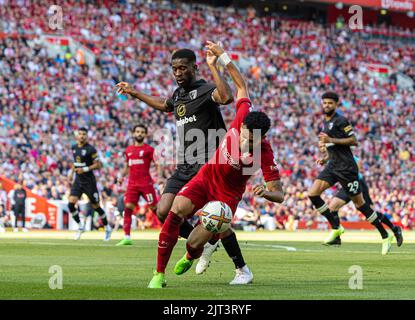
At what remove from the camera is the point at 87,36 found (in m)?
47.4

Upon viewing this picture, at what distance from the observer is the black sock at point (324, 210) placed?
20953 mm

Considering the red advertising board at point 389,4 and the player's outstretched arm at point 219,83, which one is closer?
the player's outstretched arm at point 219,83

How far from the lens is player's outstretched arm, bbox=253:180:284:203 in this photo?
10.4 metres

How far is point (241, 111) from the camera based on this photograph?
11.4m

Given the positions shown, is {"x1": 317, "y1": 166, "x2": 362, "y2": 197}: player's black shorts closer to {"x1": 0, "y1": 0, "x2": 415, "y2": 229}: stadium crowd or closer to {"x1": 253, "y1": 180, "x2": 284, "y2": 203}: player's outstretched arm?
{"x1": 253, "y1": 180, "x2": 284, "y2": 203}: player's outstretched arm

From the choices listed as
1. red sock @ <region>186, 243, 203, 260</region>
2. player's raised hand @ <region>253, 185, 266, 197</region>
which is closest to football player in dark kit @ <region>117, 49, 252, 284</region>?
red sock @ <region>186, 243, 203, 260</region>

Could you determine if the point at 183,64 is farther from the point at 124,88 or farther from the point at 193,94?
the point at 124,88

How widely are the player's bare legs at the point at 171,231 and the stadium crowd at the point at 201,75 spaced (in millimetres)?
25191

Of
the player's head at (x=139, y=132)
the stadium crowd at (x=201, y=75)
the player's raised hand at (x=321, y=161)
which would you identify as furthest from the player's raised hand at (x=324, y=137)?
the stadium crowd at (x=201, y=75)

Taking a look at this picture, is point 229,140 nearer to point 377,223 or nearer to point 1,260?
point 1,260

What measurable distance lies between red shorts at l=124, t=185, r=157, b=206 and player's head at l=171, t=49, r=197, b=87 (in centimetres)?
1172

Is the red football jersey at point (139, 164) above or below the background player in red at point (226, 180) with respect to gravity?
below

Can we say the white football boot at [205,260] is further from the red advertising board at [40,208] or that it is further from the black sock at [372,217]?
the red advertising board at [40,208]

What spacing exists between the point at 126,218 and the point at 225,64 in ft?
39.4
